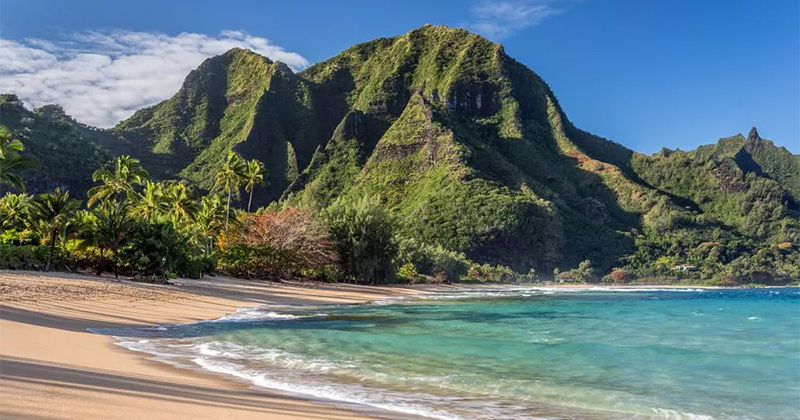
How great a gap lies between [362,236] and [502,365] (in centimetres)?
4463

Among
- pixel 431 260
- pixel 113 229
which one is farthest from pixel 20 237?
pixel 431 260

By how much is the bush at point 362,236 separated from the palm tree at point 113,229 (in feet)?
83.4

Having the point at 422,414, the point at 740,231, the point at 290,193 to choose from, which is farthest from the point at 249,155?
the point at 422,414

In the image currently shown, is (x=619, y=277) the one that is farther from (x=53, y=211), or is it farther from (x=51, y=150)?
(x=53, y=211)

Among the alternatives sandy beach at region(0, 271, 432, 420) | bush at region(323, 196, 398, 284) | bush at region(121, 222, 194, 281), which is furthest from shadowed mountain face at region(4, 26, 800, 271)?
sandy beach at region(0, 271, 432, 420)

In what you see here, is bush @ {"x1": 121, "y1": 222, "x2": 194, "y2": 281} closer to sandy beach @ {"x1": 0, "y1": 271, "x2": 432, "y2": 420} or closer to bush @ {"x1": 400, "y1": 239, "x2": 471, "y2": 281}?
sandy beach @ {"x1": 0, "y1": 271, "x2": 432, "y2": 420}

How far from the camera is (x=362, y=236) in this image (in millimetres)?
56719

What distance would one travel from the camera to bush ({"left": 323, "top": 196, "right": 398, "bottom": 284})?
56.9 meters

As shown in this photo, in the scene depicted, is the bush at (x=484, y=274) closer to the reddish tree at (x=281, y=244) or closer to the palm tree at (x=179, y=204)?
the reddish tree at (x=281, y=244)

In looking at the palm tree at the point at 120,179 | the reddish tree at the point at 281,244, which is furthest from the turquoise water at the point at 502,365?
the palm tree at the point at 120,179

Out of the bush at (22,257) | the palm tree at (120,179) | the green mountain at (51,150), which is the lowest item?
the bush at (22,257)

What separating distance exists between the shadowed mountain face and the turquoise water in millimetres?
96392

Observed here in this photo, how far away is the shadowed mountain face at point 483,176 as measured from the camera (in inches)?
5133

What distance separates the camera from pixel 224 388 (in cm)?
812
